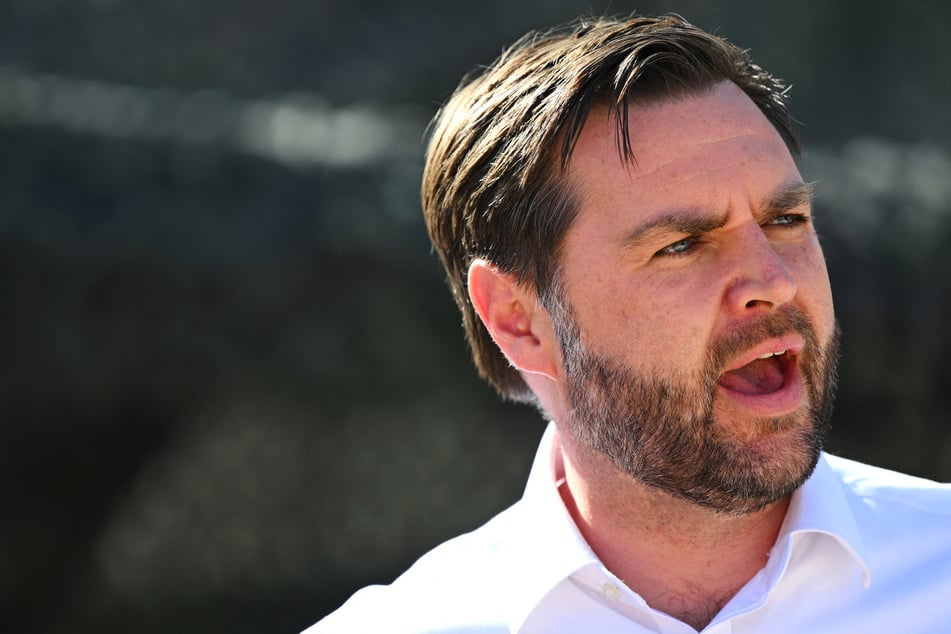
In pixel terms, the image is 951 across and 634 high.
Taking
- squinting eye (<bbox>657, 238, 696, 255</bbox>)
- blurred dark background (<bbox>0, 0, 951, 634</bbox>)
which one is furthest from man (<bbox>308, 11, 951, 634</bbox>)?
blurred dark background (<bbox>0, 0, 951, 634</bbox>)

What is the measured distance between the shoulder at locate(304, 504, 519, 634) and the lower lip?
0.48 m

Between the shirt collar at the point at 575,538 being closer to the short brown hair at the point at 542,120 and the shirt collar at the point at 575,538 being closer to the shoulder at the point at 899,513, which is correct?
the shoulder at the point at 899,513

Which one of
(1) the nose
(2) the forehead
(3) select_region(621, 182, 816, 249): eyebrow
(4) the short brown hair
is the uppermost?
(4) the short brown hair

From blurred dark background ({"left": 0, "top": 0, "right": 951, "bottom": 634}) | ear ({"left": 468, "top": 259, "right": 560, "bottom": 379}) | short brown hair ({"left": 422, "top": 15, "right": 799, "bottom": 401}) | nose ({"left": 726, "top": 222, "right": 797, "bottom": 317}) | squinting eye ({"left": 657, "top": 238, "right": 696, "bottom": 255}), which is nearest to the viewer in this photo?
nose ({"left": 726, "top": 222, "right": 797, "bottom": 317})

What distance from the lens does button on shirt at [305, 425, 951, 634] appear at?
1.78 metres

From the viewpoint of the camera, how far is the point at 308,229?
162 inches

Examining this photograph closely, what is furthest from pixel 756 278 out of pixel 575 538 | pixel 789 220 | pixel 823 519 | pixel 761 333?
pixel 575 538

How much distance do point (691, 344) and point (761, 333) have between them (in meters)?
0.11

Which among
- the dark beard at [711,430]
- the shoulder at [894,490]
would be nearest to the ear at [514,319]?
the dark beard at [711,430]

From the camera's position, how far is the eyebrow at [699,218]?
6.03ft

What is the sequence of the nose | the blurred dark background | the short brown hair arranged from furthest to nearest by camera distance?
the blurred dark background < the short brown hair < the nose

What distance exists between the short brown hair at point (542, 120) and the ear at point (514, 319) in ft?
0.09

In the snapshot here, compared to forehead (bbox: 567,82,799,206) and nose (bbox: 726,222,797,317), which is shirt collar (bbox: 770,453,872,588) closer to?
nose (bbox: 726,222,797,317)

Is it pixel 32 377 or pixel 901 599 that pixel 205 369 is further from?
pixel 901 599
